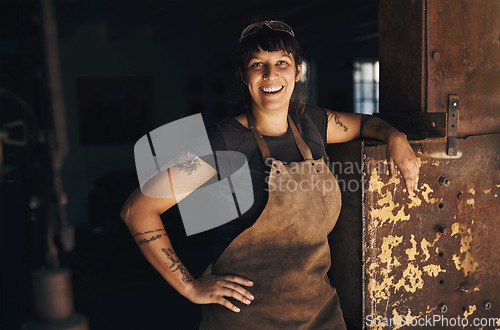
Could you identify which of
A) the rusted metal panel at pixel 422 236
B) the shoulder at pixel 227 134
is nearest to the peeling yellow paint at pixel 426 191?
the rusted metal panel at pixel 422 236

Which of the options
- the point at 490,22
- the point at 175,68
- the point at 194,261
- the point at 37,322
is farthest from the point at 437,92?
the point at 175,68

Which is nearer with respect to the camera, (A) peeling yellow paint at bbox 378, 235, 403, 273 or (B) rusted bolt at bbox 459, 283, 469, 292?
(A) peeling yellow paint at bbox 378, 235, 403, 273

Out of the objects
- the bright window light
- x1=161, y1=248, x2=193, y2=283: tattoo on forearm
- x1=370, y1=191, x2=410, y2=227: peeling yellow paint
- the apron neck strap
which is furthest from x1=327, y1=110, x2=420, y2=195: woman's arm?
the bright window light

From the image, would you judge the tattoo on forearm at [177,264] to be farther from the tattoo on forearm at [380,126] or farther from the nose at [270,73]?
the tattoo on forearm at [380,126]

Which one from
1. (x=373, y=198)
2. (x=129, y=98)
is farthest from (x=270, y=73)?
(x=129, y=98)

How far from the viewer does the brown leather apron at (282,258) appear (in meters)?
1.81

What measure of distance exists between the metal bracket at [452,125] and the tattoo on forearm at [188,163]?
3.57 ft

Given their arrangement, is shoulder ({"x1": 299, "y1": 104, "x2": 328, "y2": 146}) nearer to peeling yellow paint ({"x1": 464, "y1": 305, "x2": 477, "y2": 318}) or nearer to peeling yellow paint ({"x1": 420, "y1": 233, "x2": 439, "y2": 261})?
peeling yellow paint ({"x1": 420, "y1": 233, "x2": 439, "y2": 261})

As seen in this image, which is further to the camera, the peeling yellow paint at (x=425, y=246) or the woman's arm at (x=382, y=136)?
the peeling yellow paint at (x=425, y=246)

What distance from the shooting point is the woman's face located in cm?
188

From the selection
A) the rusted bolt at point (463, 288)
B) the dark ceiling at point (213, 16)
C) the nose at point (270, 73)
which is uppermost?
the dark ceiling at point (213, 16)

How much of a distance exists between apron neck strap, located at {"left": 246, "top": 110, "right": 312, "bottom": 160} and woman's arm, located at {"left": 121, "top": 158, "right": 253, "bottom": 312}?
21 cm

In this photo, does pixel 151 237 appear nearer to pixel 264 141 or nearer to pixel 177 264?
pixel 177 264

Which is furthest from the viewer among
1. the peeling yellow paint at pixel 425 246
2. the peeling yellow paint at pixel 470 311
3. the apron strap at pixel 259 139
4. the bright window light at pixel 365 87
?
the bright window light at pixel 365 87
